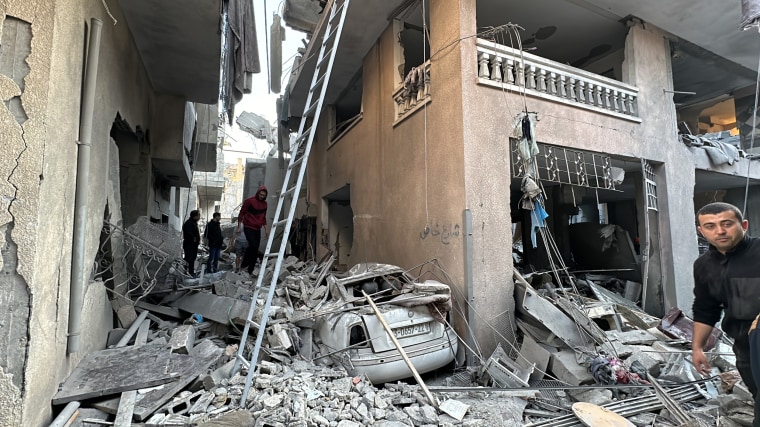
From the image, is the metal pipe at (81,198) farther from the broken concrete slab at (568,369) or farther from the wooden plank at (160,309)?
the broken concrete slab at (568,369)

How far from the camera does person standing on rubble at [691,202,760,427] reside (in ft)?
8.23

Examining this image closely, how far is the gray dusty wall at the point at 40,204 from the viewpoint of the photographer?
7.86 ft

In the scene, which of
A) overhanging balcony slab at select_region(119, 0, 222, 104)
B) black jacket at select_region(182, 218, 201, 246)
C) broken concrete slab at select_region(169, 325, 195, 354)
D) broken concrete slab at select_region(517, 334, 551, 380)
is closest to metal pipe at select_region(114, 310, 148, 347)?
broken concrete slab at select_region(169, 325, 195, 354)

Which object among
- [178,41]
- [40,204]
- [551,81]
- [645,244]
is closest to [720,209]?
[551,81]

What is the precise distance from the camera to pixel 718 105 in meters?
11.9

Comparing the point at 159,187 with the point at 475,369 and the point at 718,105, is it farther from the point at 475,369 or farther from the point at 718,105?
the point at 718,105

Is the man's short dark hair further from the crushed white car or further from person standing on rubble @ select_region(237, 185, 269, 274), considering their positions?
person standing on rubble @ select_region(237, 185, 269, 274)

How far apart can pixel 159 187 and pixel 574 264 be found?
38.3 feet

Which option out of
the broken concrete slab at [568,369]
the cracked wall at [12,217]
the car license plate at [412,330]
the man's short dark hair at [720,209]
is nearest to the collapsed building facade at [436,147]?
the cracked wall at [12,217]

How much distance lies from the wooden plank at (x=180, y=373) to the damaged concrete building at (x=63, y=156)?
2.10ft

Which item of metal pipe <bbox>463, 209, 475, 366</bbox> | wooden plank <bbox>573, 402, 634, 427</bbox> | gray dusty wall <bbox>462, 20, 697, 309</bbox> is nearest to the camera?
wooden plank <bbox>573, 402, 634, 427</bbox>

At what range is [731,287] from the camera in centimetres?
260

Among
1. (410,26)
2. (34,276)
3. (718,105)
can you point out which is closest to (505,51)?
(410,26)

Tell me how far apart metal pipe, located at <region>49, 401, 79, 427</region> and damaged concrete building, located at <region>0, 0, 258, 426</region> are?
0.31 feet
